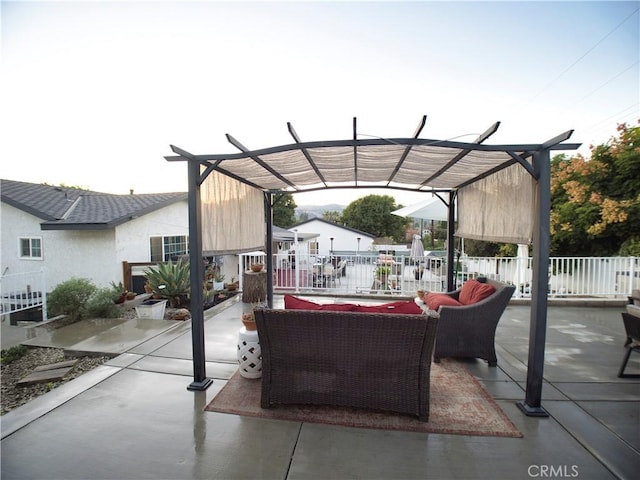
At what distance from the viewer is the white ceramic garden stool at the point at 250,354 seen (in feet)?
9.34

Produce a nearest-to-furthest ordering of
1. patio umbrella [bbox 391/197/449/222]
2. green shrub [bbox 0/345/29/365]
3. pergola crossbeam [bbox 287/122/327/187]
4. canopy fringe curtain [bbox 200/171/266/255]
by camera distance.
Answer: pergola crossbeam [bbox 287/122/327/187], canopy fringe curtain [bbox 200/171/266/255], green shrub [bbox 0/345/29/365], patio umbrella [bbox 391/197/449/222]

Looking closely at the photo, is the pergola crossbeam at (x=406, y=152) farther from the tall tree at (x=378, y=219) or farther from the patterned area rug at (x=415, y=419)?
the tall tree at (x=378, y=219)

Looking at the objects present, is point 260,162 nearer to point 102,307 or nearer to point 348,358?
point 348,358

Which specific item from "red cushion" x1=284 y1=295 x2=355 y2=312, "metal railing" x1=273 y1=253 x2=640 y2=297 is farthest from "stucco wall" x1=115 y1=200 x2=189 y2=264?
"red cushion" x1=284 y1=295 x2=355 y2=312

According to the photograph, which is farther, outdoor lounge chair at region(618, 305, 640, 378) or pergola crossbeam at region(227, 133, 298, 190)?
outdoor lounge chair at region(618, 305, 640, 378)

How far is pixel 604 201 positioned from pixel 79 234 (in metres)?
12.6

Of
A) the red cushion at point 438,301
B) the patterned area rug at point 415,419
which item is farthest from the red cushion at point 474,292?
the patterned area rug at point 415,419

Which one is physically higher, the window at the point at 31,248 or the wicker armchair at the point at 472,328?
the window at the point at 31,248

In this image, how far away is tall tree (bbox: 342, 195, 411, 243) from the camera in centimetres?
3234

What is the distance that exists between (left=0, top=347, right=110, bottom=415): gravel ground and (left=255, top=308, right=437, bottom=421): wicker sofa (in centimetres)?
233

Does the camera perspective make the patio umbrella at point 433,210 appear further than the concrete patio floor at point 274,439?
Yes

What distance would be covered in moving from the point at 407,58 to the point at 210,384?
5.90 m

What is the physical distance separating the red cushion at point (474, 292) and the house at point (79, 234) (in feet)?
26.0

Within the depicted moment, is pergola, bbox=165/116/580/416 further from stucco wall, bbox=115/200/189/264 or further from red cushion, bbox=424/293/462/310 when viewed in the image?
stucco wall, bbox=115/200/189/264
